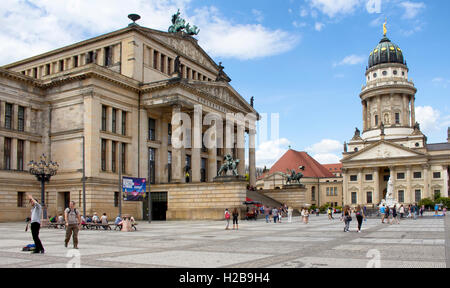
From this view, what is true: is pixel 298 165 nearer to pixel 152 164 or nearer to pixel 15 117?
pixel 152 164

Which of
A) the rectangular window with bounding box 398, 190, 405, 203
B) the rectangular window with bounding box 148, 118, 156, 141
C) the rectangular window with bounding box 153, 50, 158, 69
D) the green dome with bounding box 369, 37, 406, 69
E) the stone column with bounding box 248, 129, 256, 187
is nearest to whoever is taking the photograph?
the rectangular window with bounding box 148, 118, 156, 141

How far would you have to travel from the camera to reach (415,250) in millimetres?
15352

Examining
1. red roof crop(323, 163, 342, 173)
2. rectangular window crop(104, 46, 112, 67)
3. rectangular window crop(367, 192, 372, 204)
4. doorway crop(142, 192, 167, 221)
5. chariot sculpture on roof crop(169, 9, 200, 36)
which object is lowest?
rectangular window crop(367, 192, 372, 204)

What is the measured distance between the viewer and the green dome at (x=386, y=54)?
121375 mm

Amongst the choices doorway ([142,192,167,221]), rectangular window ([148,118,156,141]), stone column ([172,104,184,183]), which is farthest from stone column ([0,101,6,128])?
stone column ([172,104,184,183])

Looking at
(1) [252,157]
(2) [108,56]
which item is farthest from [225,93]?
(2) [108,56]

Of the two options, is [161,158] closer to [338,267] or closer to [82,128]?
[82,128]

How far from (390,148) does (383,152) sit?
1947 millimetres

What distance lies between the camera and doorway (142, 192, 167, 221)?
1914 inches

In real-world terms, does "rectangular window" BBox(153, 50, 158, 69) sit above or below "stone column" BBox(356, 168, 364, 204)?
above

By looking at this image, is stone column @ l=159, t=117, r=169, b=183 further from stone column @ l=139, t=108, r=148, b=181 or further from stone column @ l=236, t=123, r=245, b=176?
stone column @ l=236, t=123, r=245, b=176

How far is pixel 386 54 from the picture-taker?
401ft

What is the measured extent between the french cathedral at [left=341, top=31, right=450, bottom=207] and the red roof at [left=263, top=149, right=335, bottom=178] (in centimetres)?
1211
